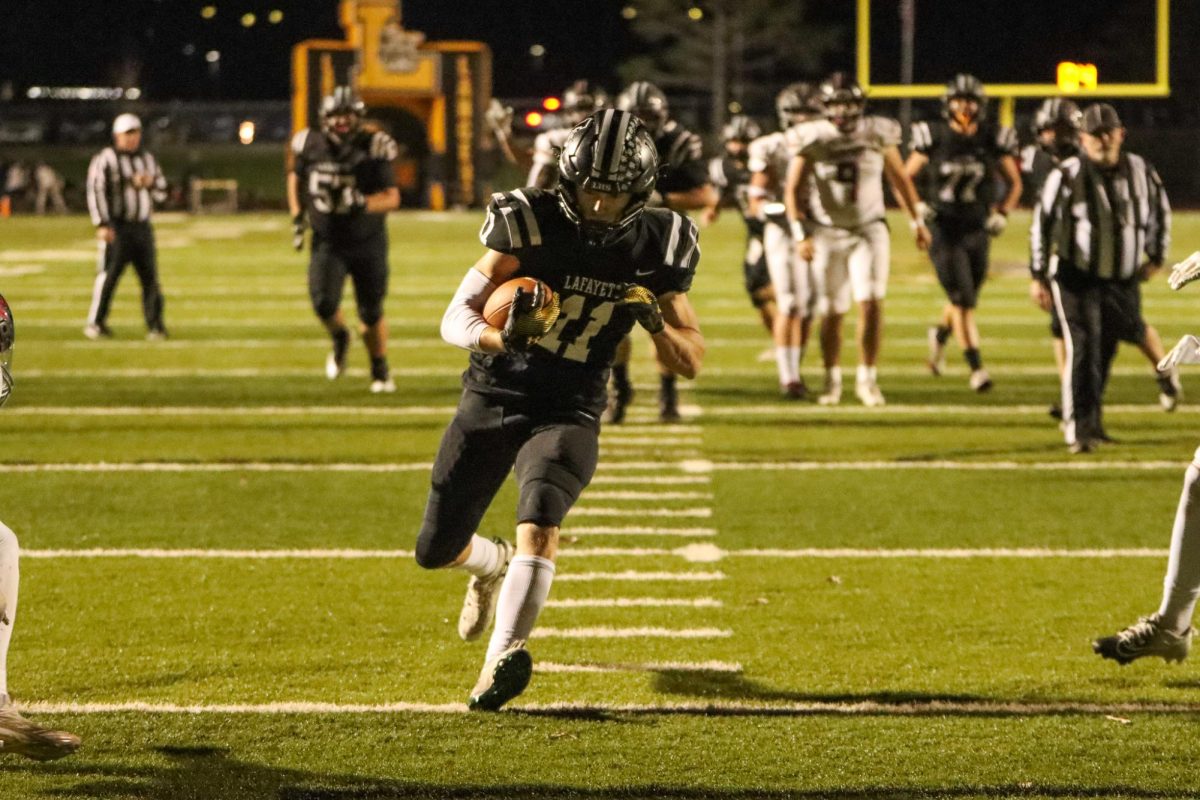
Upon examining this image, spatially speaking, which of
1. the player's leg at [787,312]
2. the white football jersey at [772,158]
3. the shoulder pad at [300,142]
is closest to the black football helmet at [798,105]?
the white football jersey at [772,158]

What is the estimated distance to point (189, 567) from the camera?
596 cm

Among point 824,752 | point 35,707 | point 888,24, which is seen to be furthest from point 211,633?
point 888,24

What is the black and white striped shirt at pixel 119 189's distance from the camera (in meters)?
12.2

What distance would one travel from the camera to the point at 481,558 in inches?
188

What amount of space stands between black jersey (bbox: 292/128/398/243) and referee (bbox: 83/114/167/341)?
2.93 meters

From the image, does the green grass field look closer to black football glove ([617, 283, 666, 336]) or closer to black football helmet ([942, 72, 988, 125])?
black football glove ([617, 283, 666, 336])

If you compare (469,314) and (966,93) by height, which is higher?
(966,93)

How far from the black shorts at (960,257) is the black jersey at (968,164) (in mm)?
85

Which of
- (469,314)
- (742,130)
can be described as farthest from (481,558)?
(742,130)

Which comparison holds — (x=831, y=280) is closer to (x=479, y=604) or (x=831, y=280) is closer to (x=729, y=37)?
(x=479, y=604)

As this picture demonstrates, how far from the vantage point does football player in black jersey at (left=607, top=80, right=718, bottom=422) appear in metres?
8.52

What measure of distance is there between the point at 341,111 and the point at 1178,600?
602 centimetres

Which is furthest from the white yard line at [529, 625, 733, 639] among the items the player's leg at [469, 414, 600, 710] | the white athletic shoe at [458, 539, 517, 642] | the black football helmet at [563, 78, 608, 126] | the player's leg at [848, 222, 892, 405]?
the black football helmet at [563, 78, 608, 126]

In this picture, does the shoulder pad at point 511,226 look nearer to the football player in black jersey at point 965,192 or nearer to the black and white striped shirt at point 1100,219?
the black and white striped shirt at point 1100,219
